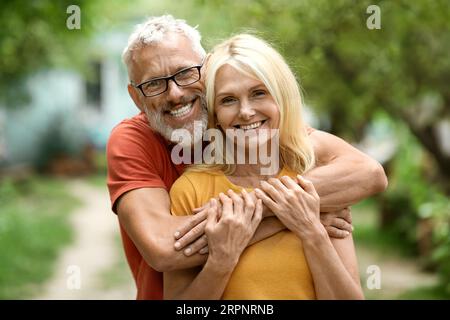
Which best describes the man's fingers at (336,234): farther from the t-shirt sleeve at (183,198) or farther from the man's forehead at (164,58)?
the man's forehead at (164,58)

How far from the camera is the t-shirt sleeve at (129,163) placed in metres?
2.30

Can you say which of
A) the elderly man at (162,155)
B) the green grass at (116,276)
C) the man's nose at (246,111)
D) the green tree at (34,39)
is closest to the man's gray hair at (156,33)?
the elderly man at (162,155)

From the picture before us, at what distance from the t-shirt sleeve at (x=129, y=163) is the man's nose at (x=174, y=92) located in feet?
Result: 0.67

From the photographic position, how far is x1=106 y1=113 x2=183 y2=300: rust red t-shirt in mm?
2318

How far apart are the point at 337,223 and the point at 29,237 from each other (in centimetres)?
780

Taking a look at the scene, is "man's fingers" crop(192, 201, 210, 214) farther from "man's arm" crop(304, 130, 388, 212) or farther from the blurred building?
the blurred building

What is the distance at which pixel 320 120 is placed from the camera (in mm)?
15648

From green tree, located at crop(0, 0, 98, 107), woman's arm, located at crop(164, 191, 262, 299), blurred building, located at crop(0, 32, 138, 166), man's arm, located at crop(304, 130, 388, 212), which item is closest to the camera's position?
woman's arm, located at crop(164, 191, 262, 299)

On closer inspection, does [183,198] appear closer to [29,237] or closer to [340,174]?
[340,174]

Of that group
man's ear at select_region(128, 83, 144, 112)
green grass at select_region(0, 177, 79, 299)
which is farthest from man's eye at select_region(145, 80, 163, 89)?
green grass at select_region(0, 177, 79, 299)

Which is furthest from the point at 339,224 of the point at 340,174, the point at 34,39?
the point at 34,39
